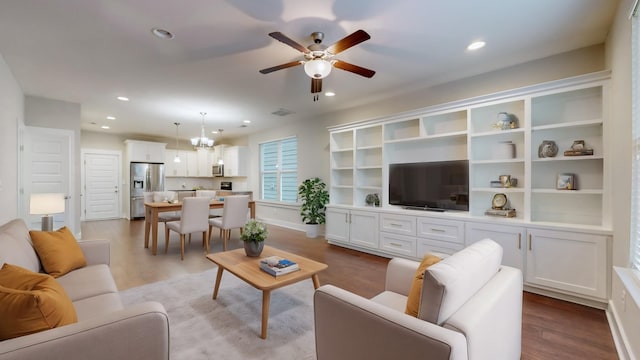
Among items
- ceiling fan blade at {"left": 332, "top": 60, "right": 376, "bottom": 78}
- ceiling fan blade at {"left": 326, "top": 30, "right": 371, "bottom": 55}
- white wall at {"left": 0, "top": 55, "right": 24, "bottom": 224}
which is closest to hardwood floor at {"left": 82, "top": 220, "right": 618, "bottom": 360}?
white wall at {"left": 0, "top": 55, "right": 24, "bottom": 224}

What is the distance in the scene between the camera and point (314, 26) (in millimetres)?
2480

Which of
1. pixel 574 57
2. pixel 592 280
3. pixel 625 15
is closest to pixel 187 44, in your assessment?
pixel 625 15

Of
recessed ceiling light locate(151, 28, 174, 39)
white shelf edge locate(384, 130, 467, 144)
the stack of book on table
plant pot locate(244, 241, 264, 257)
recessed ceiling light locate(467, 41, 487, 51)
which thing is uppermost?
recessed ceiling light locate(467, 41, 487, 51)

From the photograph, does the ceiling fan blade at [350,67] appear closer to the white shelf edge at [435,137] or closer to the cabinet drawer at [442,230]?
the white shelf edge at [435,137]

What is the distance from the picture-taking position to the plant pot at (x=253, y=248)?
2.75 m

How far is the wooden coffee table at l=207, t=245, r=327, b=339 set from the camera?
2.10 m

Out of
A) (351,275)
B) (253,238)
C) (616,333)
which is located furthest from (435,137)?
(253,238)

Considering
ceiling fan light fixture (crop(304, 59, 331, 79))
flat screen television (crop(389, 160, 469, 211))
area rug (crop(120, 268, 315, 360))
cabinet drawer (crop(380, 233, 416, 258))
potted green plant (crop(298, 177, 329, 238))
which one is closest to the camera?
area rug (crop(120, 268, 315, 360))

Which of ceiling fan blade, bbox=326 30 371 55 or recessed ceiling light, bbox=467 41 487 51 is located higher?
recessed ceiling light, bbox=467 41 487 51

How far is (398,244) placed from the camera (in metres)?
4.05

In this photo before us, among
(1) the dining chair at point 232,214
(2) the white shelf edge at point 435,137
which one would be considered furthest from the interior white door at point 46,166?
(2) the white shelf edge at point 435,137

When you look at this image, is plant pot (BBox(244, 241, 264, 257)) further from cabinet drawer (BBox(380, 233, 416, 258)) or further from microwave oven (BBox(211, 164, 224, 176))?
microwave oven (BBox(211, 164, 224, 176))

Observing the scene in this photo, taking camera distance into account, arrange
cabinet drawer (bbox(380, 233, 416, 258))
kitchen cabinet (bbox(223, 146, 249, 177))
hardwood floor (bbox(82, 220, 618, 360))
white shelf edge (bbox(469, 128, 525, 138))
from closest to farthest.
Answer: hardwood floor (bbox(82, 220, 618, 360)) → white shelf edge (bbox(469, 128, 525, 138)) → cabinet drawer (bbox(380, 233, 416, 258)) → kitchen cabinet (bbox(223, 146, 249, 177))

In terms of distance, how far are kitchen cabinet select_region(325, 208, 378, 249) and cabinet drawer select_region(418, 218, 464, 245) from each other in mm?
775
